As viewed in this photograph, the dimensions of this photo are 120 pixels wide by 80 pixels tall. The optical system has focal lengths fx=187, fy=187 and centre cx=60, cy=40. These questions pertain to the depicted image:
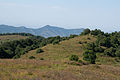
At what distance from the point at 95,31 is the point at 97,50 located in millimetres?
38534

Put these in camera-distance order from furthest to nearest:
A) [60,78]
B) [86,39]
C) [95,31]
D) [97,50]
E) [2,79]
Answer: [95,31]
[86,39]
[97,50]
[60,78]
[2,79]

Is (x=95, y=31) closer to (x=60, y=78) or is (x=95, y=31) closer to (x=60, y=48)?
(x=60, y=48)

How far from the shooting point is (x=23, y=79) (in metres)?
12.0

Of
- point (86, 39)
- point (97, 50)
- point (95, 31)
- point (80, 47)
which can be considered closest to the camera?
point (97, 50)

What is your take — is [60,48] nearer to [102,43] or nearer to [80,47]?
[80,47]

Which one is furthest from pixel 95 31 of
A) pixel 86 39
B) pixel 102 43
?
pixel 102 43

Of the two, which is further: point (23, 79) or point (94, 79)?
point (94, 79)

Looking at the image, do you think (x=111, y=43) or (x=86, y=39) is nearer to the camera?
(x=111, y=43)

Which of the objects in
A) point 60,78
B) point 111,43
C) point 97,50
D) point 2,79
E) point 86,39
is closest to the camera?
point 2,79

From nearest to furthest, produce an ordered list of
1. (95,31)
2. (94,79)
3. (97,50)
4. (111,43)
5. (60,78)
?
(60,78) → (94,79) → (97,50) → (111,43) → (95,31)

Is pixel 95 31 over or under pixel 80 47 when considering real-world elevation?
over

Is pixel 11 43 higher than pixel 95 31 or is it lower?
lower

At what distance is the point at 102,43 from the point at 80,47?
1072cm

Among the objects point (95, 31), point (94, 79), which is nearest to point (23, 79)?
point (94, 79)
